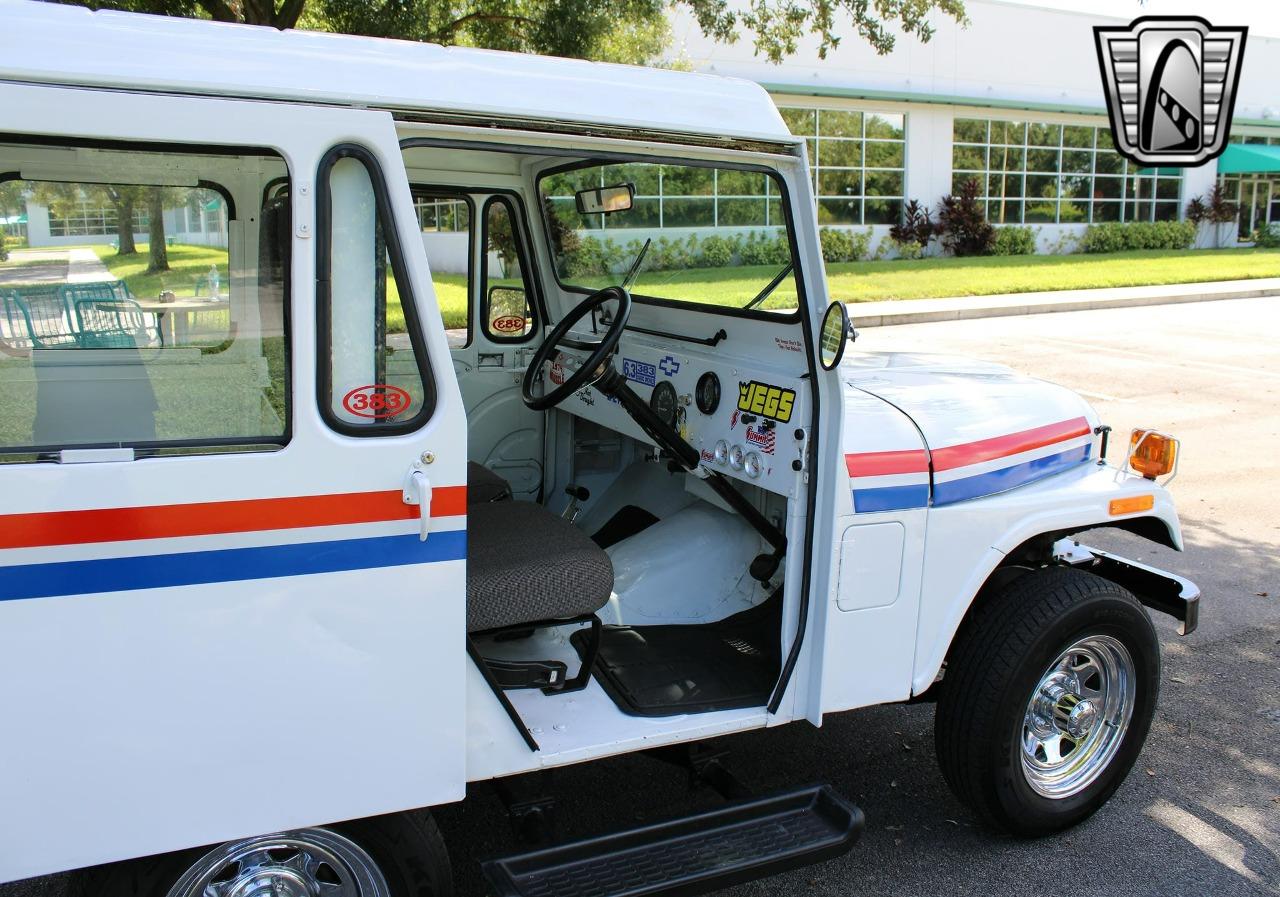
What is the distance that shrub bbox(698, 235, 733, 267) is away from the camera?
3578 mm

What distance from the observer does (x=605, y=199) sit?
164 inches

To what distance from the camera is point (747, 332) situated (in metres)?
3.53

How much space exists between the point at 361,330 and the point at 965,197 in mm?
26173

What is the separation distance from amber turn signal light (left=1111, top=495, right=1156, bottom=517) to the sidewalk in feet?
37.8

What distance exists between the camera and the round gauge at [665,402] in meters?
3.81

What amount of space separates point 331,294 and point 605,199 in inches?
75.4

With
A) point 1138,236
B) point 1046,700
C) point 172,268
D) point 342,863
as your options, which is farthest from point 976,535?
point 1138,236

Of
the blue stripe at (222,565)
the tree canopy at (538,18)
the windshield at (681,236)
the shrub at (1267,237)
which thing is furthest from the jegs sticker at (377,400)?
the shrub at (1267,237)

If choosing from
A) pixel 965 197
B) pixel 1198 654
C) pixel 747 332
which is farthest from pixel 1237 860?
pixel 965 197

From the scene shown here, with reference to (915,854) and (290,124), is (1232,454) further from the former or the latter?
(290,124)

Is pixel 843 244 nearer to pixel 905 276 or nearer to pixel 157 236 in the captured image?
pixel 905 276

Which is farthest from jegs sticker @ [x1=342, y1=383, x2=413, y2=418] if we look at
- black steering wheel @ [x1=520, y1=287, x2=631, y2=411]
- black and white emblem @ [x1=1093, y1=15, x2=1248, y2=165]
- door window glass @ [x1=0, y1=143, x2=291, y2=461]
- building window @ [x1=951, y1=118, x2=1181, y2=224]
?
building window @ [x1=951, y1=118, x2=1181, y2=224]

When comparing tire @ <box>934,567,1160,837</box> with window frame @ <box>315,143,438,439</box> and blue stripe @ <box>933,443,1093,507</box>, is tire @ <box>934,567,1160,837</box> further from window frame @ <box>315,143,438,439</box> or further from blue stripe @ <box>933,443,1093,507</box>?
window frame @ <box>315,143,438,439</box>

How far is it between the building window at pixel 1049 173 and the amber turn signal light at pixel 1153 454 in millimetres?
25101
